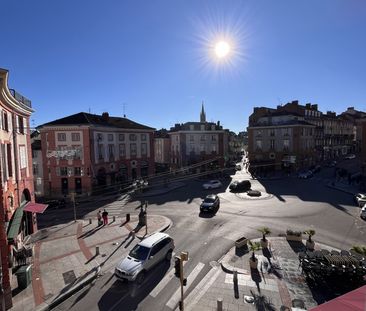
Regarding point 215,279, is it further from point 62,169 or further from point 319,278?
point 62,169

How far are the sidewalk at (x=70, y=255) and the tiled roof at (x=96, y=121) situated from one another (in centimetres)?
1975

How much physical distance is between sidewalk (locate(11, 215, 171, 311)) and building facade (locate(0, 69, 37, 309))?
1.21 metres

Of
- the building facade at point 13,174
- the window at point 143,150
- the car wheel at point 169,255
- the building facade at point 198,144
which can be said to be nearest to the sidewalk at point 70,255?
the building facade at point 13,174

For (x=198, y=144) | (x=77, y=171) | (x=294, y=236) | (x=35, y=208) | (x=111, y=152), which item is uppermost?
(x=198, y=144)

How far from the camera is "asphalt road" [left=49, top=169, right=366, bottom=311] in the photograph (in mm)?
12359

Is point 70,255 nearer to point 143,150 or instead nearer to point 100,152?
point 100,152

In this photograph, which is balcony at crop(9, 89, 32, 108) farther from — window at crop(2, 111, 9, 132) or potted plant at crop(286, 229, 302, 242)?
potted plant at crop(286, 229, 302, 242)

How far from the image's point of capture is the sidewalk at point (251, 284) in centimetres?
1128

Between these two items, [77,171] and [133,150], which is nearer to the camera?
[77,171]

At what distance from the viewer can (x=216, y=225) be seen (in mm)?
22312

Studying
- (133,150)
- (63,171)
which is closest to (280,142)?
(133,150)

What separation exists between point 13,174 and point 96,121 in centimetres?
2604

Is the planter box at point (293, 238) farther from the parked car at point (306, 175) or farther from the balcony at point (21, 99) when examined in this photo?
the parked car at point (306, 175)

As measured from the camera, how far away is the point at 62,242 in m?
19.4
